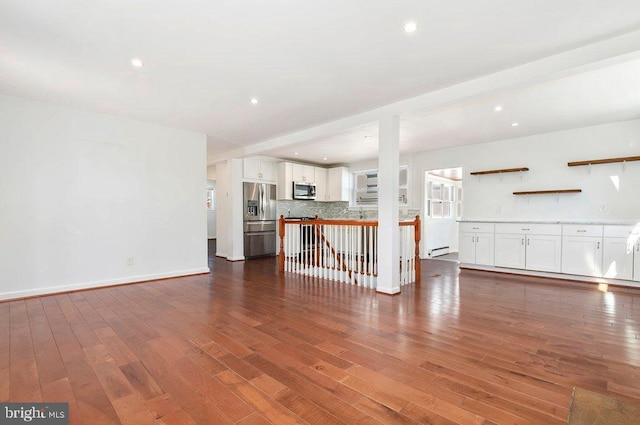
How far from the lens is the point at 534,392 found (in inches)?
74.2

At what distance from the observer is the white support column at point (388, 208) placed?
412 centimetres

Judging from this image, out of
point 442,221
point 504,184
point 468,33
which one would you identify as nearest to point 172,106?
point 468,33

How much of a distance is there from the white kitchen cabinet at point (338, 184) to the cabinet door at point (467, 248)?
340 cm

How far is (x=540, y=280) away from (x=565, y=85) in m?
3.09

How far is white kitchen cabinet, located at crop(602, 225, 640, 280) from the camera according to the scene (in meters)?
4.50

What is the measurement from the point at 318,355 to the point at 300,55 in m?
2.60

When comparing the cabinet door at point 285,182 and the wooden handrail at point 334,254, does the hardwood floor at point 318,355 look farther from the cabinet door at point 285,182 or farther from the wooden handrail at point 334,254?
the cabinet door at point 285,182

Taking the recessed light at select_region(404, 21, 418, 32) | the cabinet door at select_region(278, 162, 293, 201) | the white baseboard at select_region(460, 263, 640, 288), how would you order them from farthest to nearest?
the cabinet door at select_region(278, 162, 293, 201) → the white baseboard at select_region(460, 263, 640, 288) → the recessed light at select_region(404, 21, 418, 32)

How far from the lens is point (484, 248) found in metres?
5.83

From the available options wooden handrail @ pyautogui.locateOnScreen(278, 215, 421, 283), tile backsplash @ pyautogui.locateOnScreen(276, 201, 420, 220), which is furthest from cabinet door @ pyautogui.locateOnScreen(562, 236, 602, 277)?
tile backsplash @ pyautogui.locateOnScreen(276, 201, 420, 220)

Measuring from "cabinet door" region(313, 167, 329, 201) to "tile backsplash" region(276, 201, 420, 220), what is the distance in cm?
35

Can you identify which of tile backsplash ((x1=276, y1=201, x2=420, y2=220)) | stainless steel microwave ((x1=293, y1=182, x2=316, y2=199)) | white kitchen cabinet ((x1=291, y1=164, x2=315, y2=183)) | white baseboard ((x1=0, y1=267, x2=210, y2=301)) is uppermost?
white kitchen cabinet ((x1=291, y1=164, x2=315, y2=183))

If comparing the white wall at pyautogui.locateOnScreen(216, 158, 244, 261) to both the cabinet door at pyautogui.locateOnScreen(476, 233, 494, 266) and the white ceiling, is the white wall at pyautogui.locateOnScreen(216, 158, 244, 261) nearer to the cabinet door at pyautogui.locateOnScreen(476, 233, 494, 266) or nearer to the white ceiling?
the white ceiling

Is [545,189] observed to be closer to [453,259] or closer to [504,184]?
[504,184]
